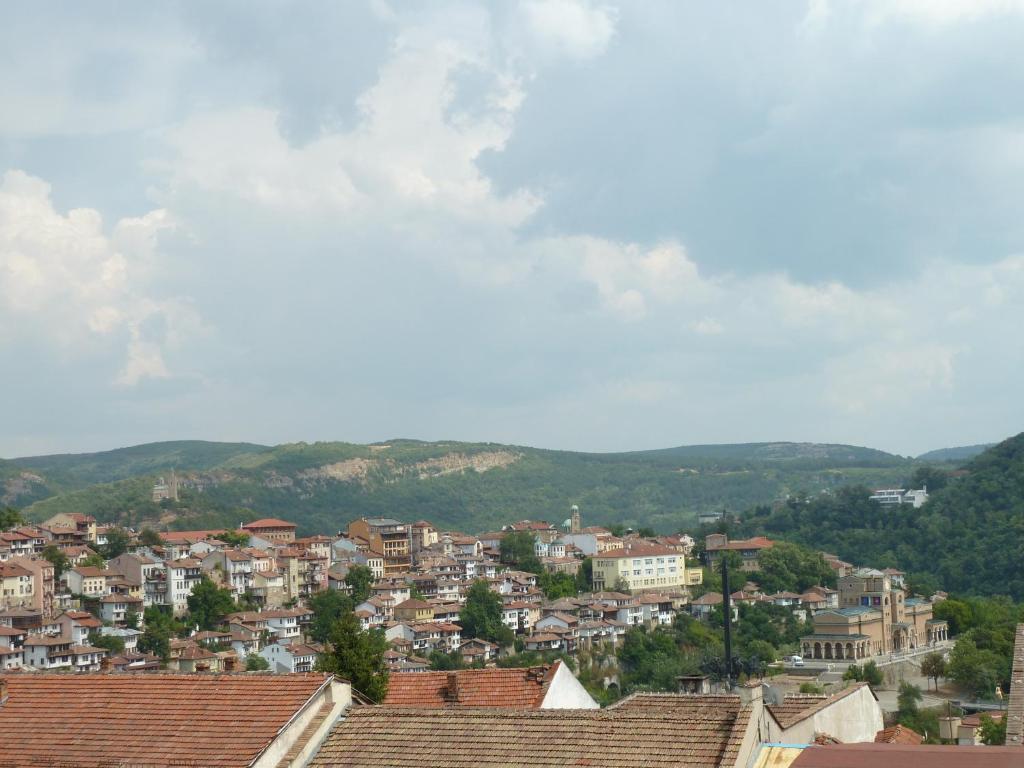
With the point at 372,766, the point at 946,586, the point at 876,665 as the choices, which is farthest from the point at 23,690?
the point at 946,586

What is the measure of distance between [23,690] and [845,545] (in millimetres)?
111500

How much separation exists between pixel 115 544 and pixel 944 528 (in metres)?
68.2

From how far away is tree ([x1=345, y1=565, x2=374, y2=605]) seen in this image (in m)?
85.2

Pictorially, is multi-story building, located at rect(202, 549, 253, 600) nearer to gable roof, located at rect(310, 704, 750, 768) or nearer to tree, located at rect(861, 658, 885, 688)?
tree, located at rect(861, 658, 885, 688)

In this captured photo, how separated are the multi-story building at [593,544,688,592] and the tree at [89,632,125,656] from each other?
39.7m

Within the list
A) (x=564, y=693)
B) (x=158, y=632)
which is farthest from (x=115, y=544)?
(x=564, y=693)

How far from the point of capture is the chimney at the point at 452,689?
16728 millimetres

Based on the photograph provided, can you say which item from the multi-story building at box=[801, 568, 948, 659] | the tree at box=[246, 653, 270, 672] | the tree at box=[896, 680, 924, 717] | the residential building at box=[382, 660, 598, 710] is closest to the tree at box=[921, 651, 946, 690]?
the tree at box=[896, 680, 924, 717]

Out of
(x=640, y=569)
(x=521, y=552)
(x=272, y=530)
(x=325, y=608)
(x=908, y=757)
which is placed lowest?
(x=325, y=608)

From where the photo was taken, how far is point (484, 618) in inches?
3155

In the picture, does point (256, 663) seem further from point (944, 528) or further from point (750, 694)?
point (944, 528)

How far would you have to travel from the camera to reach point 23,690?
46.9ft

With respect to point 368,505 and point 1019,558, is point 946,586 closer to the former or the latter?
point 1019,558

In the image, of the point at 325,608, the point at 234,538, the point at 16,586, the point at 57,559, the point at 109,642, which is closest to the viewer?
the point at 109,642
